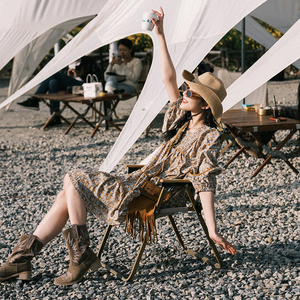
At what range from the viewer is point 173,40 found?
12.4ft

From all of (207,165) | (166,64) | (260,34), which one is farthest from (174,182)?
(260,34)

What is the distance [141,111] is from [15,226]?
4.30ft

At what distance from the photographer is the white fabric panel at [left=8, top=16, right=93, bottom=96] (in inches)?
281

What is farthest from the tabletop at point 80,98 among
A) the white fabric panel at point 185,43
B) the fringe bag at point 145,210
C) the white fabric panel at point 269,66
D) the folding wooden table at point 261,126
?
the fringe bag at point 145,210

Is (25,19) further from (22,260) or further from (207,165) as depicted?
(207,165)

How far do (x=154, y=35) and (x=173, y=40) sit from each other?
0.54 ft

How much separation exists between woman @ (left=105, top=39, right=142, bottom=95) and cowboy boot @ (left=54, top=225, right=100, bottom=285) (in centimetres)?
476

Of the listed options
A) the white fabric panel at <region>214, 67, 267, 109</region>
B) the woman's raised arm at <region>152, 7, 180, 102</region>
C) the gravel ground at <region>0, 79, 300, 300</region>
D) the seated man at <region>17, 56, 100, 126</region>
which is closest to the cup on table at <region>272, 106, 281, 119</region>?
the gravel ground at <region>0, 79, 300, 300</region>

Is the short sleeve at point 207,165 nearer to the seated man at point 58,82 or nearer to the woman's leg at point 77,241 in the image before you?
the woman's leg at point 77,241

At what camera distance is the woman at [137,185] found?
2.42 meters

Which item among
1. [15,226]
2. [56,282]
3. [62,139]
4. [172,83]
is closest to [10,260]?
[56,282]

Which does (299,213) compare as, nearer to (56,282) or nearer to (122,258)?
(122,258)

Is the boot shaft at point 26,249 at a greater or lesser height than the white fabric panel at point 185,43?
lesser

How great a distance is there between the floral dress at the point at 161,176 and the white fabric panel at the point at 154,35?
0.76m
